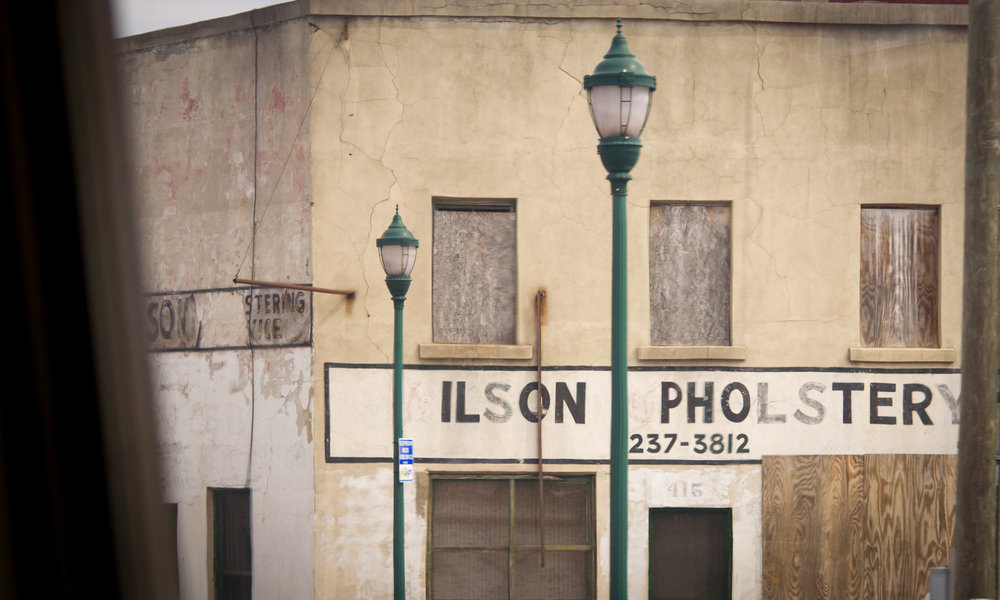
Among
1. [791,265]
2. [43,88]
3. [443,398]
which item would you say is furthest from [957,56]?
[43,88]

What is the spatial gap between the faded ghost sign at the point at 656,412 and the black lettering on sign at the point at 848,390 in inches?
0.4

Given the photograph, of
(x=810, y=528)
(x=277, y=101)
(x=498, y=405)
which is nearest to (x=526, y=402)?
(x=498, y=405)

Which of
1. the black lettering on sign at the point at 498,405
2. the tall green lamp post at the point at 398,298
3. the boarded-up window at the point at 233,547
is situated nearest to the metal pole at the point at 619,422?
the tall green lamp post at the point at 398,298

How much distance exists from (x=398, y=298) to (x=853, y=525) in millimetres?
5754

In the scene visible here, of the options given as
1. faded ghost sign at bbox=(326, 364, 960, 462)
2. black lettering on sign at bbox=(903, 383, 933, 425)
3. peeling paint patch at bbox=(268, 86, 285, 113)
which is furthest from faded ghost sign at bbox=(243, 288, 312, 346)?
black lettering on sign at bbox=(903, 383, 933, 425)

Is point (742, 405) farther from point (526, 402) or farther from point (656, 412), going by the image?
point (526, 402)

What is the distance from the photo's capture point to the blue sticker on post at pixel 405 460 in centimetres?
1164

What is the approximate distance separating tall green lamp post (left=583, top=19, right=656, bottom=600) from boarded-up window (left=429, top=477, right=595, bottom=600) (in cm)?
569

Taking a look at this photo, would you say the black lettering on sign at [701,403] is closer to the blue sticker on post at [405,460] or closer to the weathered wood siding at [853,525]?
the weathered wood siding at [853,525]

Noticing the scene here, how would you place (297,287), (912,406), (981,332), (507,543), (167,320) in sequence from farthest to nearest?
(167,320)
(912,406)
(507,543)
(297,287)
(981,332)

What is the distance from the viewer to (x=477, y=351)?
43.3ft

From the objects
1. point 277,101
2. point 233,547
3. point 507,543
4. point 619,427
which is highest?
point 277,101

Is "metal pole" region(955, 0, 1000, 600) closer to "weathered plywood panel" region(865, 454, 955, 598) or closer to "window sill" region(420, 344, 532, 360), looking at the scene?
"weathered plywood panel" region(865, 454, 955, 598)

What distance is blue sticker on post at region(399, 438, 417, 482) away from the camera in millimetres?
11641
